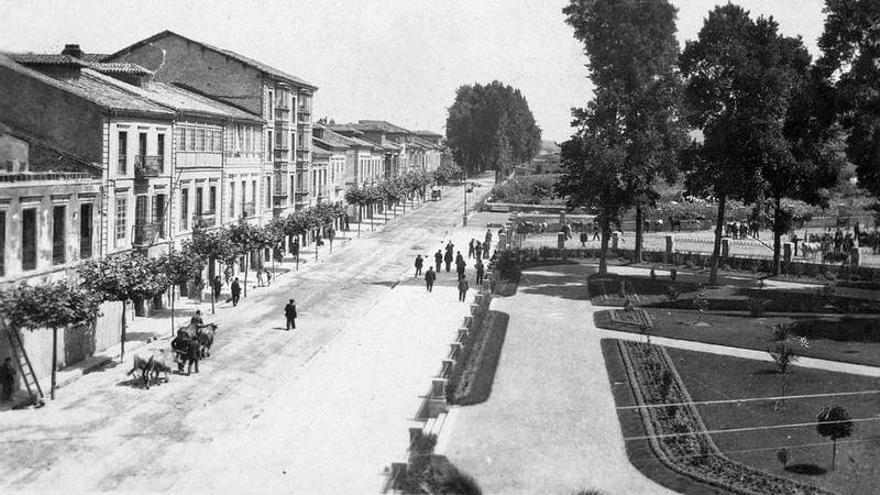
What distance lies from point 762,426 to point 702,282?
94.3 feet

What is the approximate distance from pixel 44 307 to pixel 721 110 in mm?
37505

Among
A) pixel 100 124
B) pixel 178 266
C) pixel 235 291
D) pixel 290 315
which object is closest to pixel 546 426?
pixel 290 315

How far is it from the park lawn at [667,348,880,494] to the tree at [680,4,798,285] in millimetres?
18484

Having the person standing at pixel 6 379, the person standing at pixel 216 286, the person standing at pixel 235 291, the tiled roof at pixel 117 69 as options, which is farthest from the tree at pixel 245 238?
the person standing at pixel 6 379

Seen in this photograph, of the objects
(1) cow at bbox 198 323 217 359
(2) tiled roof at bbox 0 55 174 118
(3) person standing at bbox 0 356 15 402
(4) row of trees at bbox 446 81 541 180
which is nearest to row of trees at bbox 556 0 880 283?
(2) tiled roof at bbox 0 55 174 118

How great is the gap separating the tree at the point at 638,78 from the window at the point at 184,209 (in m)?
24.2

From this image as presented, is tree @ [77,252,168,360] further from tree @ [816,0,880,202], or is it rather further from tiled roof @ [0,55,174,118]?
tree @ [816,0,880,202]

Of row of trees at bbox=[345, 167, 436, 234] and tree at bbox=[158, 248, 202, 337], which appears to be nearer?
tree at bbox=[158, 248, 202, 337]

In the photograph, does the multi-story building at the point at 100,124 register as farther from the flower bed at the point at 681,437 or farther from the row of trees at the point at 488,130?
the row of trees at the point at 488,130

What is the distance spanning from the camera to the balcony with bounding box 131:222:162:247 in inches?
1597

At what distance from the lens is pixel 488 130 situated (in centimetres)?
17525

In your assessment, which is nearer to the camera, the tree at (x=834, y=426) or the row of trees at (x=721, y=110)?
the tree at (x=834, y=426)

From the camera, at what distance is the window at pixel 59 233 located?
31672 millimetres

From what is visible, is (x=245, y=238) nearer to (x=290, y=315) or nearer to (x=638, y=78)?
(x=290, y=315)
